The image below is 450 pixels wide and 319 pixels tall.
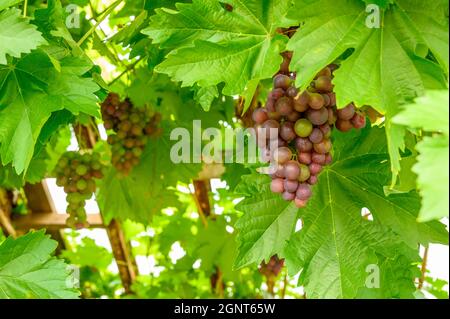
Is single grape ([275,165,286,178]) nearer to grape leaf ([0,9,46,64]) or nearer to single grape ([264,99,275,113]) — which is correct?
single grape ([264,99,275,113])

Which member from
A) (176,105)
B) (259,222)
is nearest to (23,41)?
(259,222)

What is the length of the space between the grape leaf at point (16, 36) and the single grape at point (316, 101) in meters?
0.41

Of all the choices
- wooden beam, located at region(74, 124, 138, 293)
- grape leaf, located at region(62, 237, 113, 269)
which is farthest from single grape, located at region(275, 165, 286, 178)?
grape leaf, located at region(62, 237, 113, 269)

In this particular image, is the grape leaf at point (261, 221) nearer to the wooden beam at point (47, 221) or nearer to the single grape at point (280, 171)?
the single grape at point (280, 171)

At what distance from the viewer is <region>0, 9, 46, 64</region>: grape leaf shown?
0.91 m

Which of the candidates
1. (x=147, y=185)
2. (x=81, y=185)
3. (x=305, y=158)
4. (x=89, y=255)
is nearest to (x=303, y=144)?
(x=305, y=158)

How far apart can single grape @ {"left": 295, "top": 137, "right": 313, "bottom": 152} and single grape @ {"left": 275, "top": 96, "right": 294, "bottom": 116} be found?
1.8 inches

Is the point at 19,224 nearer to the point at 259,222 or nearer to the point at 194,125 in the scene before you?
the point at 194,125

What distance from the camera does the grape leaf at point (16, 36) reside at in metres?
0.91

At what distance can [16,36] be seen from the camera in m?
0.93

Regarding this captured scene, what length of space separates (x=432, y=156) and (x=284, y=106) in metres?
0.46

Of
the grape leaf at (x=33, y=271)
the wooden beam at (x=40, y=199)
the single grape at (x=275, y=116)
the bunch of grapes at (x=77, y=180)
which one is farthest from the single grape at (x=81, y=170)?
the wooden beam at (x=40, y=199)

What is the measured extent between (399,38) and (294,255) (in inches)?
15.7

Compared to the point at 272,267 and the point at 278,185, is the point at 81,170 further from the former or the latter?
the point at 278,185
